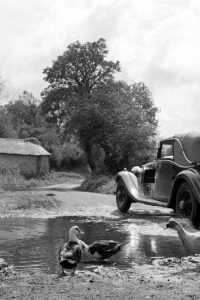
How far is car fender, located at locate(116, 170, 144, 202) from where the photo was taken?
1521cm

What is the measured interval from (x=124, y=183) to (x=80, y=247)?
27.9 feet

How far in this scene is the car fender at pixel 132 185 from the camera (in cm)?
1521

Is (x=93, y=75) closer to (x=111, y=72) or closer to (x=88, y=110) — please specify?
(x=111, y=72)

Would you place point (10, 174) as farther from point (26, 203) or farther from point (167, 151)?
point (167, 151)

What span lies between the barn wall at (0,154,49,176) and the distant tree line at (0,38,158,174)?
3.82 m

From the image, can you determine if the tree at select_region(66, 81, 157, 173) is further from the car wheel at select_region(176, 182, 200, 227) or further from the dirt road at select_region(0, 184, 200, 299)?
the dirt road at select_region(0, 184, 200, 299)

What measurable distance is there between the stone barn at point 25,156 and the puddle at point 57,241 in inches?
1396

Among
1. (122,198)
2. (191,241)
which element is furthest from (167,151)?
(191,241)

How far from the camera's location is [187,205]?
40.4 ft

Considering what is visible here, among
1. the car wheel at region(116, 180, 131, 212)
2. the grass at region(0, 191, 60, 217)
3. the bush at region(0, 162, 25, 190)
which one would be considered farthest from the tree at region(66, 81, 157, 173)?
the car wheel at region(116, 180, 131, 212)

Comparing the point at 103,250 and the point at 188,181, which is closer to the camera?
the point at 103,250

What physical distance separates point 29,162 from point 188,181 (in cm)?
4082

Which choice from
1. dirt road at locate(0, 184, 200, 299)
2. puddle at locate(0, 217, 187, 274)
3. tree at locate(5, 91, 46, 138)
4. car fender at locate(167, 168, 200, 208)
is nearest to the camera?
dirt road at locate(0, 184, 200, 299)

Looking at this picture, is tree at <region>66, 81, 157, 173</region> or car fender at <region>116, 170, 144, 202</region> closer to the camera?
car fender at <region>116, 170, 144, 202</region>
